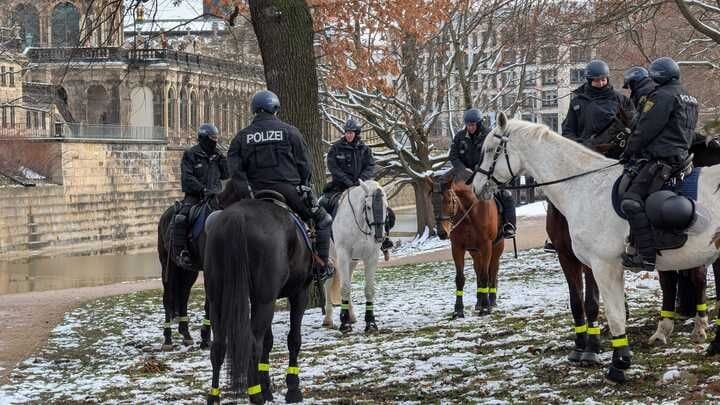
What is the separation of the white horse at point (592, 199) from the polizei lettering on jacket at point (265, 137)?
1.97 metres

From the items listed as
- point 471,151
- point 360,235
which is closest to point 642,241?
point 360,235

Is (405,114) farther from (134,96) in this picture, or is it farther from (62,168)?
(134,96)

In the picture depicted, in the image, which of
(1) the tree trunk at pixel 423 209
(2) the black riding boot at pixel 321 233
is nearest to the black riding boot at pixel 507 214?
(2) the black riding boot at pixel 321 233

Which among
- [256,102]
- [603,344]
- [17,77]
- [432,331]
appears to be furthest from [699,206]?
[17,77]

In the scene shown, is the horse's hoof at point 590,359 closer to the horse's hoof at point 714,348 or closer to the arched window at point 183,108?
the horse's hoof at point 714,348

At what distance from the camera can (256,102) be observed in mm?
10328

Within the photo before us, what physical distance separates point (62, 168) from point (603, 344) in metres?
48.2

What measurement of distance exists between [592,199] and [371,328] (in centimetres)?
502

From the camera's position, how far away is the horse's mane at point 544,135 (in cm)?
981

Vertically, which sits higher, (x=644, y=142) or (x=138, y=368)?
(x=644, y=142)

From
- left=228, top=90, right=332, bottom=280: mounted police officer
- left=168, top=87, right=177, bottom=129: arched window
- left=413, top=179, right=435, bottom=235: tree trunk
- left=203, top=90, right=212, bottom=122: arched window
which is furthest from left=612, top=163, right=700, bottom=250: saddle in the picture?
left=203, top=90, right=212, bottom=122: arched window

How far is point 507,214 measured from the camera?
49.8 feet

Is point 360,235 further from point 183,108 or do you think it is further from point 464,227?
point 183,108

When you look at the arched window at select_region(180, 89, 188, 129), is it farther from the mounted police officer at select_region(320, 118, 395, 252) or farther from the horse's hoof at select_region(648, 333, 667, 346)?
the horse's hoof at select_region(648, 333, 667, 346)
